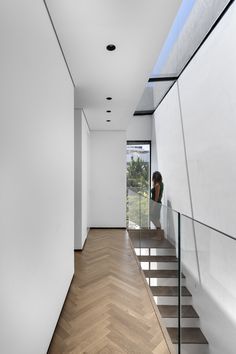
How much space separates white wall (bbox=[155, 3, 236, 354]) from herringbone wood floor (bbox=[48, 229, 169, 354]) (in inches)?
31.8

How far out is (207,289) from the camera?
4.39 ft

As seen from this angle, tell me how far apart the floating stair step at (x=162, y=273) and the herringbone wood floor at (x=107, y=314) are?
8.6 inches

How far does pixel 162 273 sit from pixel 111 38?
2.59 metres

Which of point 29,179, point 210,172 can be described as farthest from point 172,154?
point 29,179

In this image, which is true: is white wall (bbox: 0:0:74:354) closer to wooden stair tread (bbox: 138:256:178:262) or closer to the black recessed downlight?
the black recessed downlight

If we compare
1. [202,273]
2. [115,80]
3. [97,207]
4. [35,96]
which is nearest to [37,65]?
[35,96]

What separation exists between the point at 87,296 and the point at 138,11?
10.3ft

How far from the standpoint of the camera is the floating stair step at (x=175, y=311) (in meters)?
1.55

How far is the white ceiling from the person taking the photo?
1629mm

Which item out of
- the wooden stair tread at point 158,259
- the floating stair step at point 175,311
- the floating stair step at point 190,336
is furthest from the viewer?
the wooden stair tread at point 158,259

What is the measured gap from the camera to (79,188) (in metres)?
3.85

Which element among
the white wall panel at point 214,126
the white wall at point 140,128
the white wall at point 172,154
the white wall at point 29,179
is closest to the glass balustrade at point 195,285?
the white wall panel at point 214,126

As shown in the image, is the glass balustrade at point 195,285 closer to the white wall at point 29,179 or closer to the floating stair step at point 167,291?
the floating stair step at point 167,291

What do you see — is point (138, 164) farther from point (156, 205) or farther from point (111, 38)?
point (111, 38)
